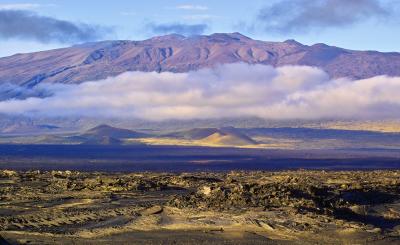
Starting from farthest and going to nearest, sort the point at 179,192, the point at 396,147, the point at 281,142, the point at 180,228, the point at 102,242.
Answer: the point at 281,142 < the point at 396,147 < the point at 179,192 < the point at 180,228 < the point at 102,242

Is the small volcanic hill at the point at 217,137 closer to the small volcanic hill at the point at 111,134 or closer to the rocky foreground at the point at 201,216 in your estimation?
the small volcanic hill at the point at 111,134

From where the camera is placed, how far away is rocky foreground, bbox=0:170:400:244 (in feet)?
74.8

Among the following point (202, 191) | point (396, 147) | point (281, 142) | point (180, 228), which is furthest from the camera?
point (281, 142)

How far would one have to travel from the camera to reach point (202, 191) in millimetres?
32094

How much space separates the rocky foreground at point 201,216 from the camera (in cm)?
2280

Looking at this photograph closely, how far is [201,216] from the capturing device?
26125 millimetres

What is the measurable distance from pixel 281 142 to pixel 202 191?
147 m

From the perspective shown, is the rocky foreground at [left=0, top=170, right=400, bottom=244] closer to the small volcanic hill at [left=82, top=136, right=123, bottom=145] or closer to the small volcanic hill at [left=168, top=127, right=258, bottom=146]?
the small volcanic hill at [left=82, top=136, right=123, bottom=145]

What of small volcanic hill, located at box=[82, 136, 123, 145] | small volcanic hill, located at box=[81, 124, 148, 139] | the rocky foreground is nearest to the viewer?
the rocky foreground

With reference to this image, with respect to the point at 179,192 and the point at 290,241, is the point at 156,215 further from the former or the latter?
the point at 179,192

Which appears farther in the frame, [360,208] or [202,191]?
[202,191]

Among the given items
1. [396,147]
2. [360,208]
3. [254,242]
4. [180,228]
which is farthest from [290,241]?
[396,147]

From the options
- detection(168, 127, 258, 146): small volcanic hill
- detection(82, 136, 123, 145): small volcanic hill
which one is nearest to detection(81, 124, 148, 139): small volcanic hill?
detection(168, 127, 258, 146): small volcanic hill

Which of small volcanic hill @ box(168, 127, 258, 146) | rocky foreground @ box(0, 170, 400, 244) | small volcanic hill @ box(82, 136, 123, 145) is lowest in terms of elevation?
rocky foreground @ box(0, 170, 400, 244)
